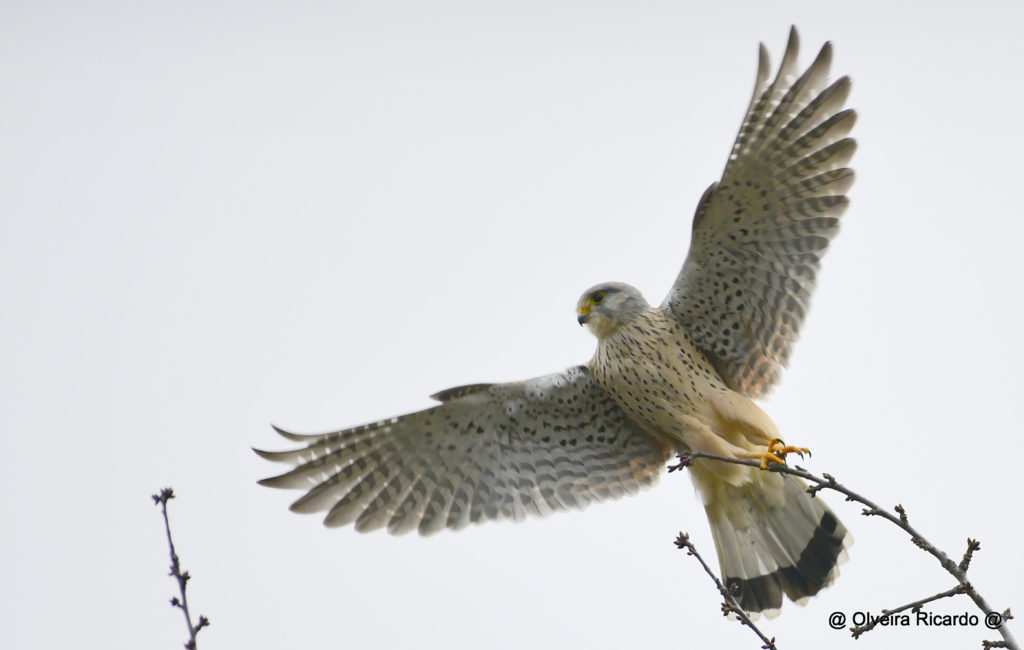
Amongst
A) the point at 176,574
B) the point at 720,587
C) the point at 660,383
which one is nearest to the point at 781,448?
the point at 660,383

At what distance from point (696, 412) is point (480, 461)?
114cm

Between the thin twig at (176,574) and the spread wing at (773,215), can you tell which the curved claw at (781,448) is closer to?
the spread wing at (773,215)

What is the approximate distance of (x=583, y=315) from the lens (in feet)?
16.5

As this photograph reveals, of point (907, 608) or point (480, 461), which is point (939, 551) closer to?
point (907, 608)

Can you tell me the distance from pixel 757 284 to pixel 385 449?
1906 millimetres

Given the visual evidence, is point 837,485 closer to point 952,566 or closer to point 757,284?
point 952,566

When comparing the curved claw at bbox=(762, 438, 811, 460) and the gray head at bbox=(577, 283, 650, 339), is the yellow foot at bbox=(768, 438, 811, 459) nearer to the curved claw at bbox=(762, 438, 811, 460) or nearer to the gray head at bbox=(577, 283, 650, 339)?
the curved claw at bbox=(762, 438, 811, 460)

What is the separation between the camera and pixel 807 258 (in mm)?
4766

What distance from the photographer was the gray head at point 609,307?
494 centimetres

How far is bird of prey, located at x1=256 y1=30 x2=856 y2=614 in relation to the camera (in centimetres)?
475

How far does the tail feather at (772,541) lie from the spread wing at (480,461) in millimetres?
452

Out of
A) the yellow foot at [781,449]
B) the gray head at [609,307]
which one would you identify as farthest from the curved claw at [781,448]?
the gray head at [609,307]

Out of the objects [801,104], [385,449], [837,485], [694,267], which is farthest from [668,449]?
[837,485]

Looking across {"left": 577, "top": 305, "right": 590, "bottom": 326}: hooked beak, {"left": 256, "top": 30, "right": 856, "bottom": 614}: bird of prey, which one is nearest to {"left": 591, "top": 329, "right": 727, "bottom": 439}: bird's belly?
{"left": 256, "top": 30, "right": 856, "bottom": 614}: bird of prey
